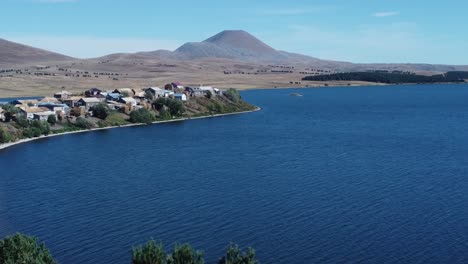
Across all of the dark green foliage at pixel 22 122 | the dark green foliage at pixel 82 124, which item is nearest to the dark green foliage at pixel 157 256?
the dark green foliage at pixel 22 122

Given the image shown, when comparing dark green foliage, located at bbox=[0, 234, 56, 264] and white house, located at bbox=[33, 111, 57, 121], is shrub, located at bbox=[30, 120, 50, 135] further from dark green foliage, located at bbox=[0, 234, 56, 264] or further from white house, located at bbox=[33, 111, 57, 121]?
dark green foliage, located at bbox=[0, 234, 56, 264]

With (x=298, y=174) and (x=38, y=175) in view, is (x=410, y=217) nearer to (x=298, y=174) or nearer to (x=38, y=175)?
(x=298, y=174)

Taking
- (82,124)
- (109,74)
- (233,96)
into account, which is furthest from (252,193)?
(109,74)

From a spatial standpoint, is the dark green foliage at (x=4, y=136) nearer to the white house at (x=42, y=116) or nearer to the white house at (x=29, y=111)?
the white house at (x=29, y=111)

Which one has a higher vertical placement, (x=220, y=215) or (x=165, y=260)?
(x=165, y=260)

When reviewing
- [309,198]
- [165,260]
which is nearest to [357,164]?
[309,198]
